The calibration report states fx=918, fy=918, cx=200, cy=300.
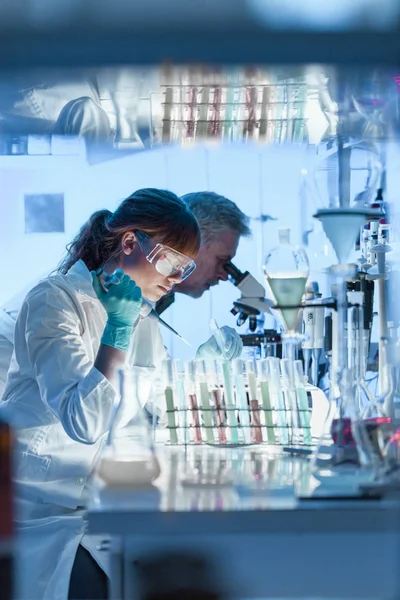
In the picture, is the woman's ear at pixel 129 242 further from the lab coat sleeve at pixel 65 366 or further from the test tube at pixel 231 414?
the test tube at pixel 231 414

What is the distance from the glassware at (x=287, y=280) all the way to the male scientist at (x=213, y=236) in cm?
230

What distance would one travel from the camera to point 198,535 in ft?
4.60

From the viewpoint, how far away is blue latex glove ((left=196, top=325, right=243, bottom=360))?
10.8 ft

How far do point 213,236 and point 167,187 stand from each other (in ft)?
6.07

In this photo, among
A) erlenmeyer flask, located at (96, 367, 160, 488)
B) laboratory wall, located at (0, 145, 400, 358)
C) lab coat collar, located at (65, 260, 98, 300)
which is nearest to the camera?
erlenmeyer flask, located at (96, 367, 160, 488)

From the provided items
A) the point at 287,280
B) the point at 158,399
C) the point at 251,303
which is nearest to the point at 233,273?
the point at 251,303

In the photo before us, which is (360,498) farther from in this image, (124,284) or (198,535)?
(124,284)

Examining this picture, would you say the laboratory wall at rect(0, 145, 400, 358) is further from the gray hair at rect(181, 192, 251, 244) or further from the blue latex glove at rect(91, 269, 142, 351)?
the blue latex glove at rect(91, 269, 142, 351)

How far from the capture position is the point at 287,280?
Answer: 2148 millimetres

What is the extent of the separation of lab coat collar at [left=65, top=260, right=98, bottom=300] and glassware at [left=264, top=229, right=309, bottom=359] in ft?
3.20

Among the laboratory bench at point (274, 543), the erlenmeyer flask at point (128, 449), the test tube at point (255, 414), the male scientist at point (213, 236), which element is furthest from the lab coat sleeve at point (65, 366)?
the male scientist at point (213, 236)

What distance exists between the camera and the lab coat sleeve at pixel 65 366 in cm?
244

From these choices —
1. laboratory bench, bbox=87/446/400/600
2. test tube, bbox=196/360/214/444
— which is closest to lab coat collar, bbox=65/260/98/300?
test tube, bbox=196/360/214/444

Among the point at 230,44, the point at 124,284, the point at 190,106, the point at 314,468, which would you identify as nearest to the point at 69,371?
the point at 124,284
